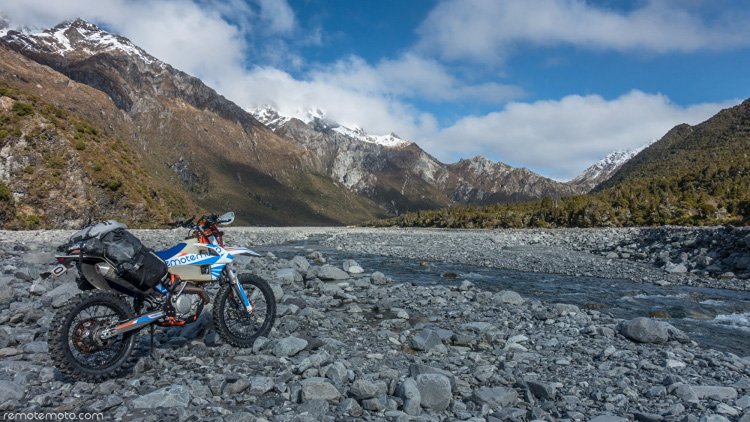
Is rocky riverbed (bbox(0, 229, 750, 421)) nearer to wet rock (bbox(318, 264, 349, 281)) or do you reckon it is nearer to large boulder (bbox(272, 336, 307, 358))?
large boulder (bbox(272, 336, 307, 358))

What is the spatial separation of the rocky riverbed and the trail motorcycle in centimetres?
37

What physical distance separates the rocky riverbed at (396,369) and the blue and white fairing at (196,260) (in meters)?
1.21

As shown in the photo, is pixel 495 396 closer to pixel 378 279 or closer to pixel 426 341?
pixel 426 341

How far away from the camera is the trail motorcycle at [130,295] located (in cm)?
544

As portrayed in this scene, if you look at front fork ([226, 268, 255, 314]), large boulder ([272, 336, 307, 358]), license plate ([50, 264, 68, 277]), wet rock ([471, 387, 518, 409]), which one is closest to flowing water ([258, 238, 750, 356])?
wet rock ([471, 387, 518, 409])

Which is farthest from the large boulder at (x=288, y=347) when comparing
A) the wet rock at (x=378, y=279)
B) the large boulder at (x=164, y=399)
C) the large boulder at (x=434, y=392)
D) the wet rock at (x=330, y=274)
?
the wet rock at (x=378, y=279)

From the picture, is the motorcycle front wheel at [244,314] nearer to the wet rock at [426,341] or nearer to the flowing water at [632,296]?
the wet rock at [426,341]

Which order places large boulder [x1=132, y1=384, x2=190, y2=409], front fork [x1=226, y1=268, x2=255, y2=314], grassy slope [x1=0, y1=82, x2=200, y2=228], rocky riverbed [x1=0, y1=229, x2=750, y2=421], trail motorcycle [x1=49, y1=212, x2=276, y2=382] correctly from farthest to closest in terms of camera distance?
grassy slope [x1=0, y1=82, x2=200, y2=228] < front fork [x1=226, y1=268, x2=255, y2=314] < trail motorcycle [x1=49, y1=212, x2=276, y2=382] < rocky riverbed [x1=0, y1=229, x2=750, y2=421] < large boulder [x1=132, y1=384, x2=190, y2=409]

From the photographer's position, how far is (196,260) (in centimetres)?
664

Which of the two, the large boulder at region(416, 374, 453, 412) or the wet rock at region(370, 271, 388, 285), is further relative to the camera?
the wet rock at region(370, 271, 388, 285)

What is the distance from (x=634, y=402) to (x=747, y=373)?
2.77 meters

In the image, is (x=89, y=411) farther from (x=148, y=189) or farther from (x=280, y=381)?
(x=148, y=189)

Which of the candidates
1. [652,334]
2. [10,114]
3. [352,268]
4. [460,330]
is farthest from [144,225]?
[652,334]

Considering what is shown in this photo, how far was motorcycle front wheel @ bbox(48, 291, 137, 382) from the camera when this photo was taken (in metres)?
5.17
